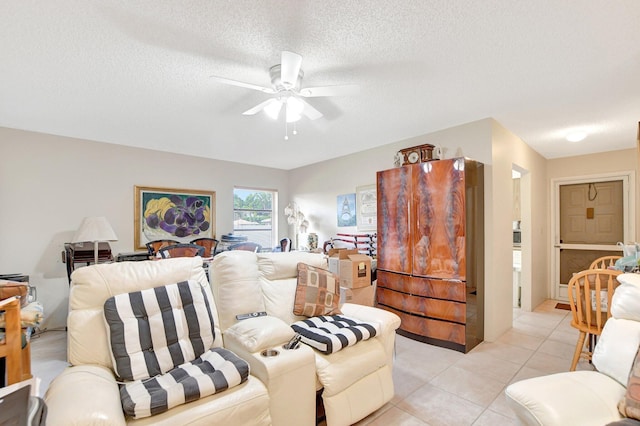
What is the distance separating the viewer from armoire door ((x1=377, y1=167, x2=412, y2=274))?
11.1 ft

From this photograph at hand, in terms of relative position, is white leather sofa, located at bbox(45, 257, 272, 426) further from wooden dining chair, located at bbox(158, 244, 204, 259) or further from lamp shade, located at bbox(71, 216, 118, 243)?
lamp shade, located at bbox(71, 216, 118, 243)

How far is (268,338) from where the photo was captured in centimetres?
172

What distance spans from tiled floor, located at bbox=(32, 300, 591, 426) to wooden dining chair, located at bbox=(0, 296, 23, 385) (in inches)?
59.5

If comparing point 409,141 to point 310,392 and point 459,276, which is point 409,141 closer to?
point 459,276

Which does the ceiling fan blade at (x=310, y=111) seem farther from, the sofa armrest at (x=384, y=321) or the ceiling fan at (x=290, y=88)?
the sofa armrest at (x=384, y=321)

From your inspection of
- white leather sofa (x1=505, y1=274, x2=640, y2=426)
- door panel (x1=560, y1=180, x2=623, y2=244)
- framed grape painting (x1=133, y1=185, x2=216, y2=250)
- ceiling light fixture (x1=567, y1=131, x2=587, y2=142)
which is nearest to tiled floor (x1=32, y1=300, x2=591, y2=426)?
white leather sofa (x1=505, y1=274, x2=640, y2=426)

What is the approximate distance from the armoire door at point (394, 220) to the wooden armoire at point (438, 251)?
0.01m

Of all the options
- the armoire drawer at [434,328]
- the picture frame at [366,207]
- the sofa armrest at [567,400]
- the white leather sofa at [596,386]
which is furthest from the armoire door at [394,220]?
the sofa armrest at [567,400]

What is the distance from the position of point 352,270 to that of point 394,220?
0.77 meters

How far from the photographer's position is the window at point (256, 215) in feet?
18.5

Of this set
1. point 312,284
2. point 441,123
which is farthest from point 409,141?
point 312,284

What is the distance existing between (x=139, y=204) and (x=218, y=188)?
4.17 ft

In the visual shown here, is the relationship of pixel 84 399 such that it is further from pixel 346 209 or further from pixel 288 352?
pixel 346 209

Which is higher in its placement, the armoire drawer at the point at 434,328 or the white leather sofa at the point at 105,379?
the white leather sofa at the point at 105,379
